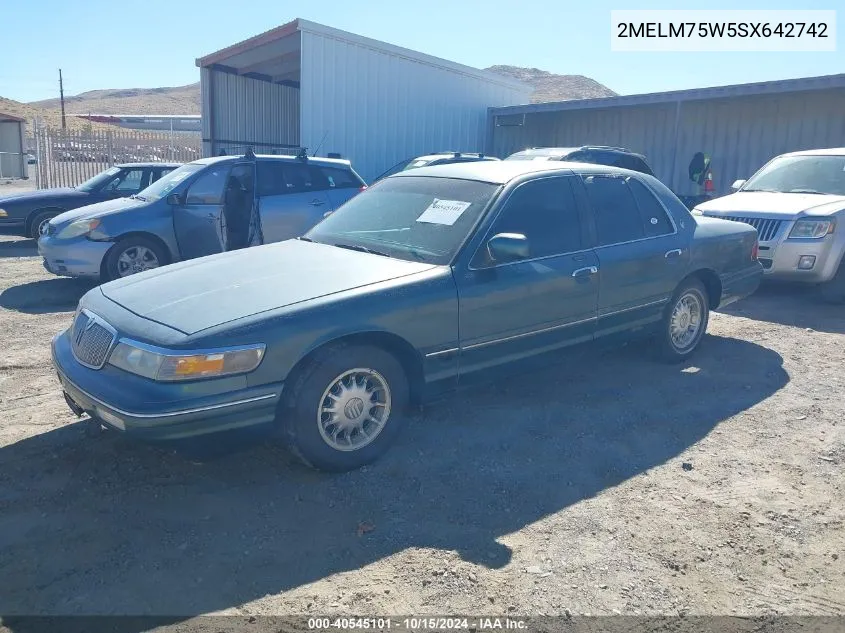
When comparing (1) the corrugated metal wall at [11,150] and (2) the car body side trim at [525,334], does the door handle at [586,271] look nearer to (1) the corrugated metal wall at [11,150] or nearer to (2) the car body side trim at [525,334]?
(2) the car body side trim at [525,334]

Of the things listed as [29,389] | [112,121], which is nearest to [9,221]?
[29,389]

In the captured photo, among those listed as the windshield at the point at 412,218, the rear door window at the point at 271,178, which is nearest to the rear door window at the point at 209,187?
the rear door window at the point at 271,178

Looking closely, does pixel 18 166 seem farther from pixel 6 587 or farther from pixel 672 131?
pixel 6 587

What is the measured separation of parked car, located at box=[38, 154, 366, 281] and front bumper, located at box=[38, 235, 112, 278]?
0.4 inches

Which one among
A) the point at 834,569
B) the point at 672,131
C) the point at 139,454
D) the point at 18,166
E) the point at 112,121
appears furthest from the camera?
the point at 112,121

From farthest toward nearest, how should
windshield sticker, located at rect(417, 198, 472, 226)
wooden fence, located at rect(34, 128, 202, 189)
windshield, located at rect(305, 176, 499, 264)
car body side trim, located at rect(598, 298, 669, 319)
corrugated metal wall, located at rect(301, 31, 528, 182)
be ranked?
wooden fence, located at rect(34, 128, 202, 189) < corrugated metal wall, located at rect(301, 31, 528, 182) < car body side trim, located at rect(598, 298, 669, 319) < windshield sticker, located at rect(417, 198, 472, 226) < windshield, located at rect(305, 176, 499, 264)

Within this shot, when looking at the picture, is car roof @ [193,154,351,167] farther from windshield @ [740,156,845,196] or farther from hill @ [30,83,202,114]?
hill @ [30,83,202,114]

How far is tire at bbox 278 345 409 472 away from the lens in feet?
12.0

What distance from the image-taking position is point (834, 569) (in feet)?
10.5

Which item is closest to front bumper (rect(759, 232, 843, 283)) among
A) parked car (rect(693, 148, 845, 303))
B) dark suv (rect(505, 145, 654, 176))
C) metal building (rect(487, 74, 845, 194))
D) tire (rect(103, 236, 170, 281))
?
parked car (rect(693, 148, 845, 303))

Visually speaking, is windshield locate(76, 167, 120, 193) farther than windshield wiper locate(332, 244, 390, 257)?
Yes

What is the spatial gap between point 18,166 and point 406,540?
35.2 m

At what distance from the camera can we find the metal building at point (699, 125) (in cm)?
1498

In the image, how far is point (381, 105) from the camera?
16156mm
